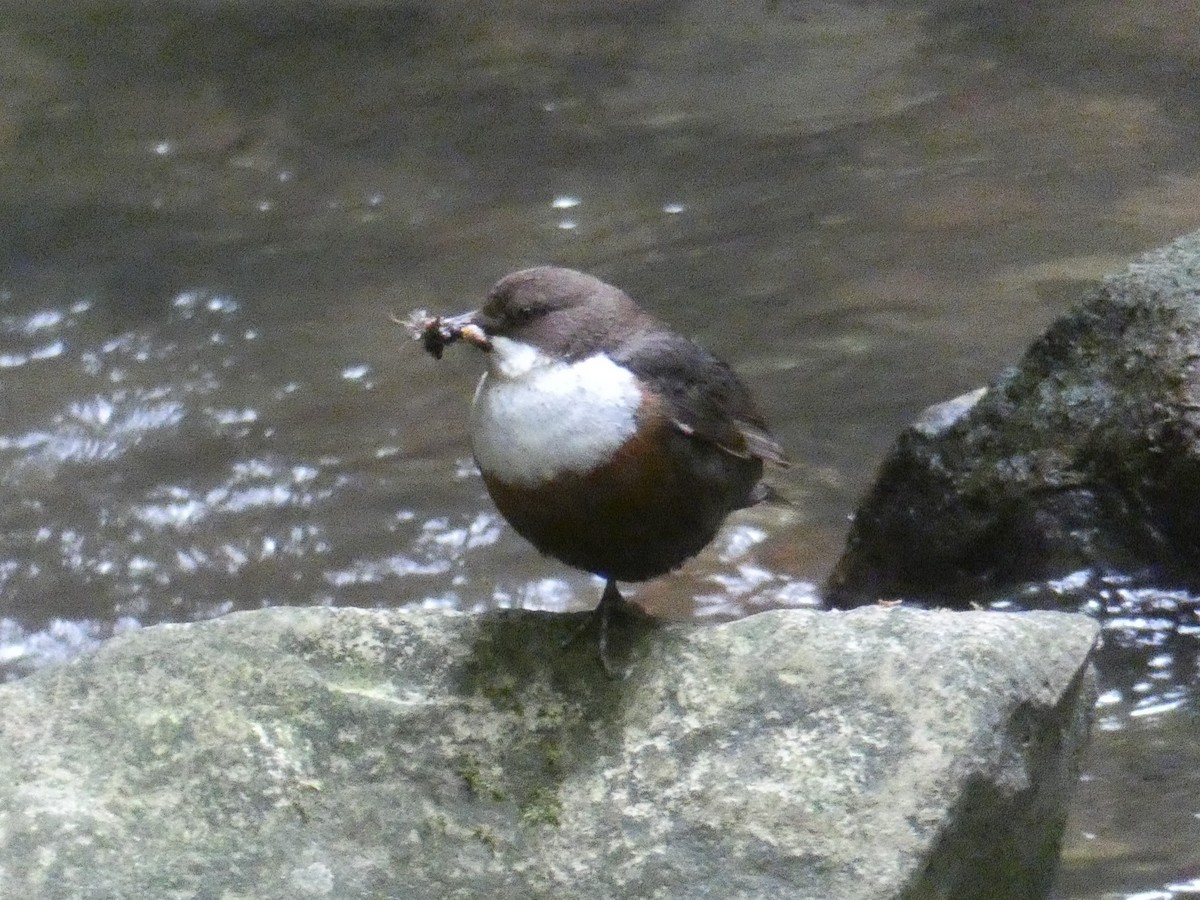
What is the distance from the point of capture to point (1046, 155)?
7.21 m

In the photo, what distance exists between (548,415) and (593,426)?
2.8 inches

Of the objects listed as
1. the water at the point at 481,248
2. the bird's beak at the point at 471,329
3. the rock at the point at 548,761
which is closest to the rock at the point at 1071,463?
the water at the point at 481,248

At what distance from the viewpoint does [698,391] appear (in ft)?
9.43

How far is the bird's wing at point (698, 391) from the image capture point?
2.76m

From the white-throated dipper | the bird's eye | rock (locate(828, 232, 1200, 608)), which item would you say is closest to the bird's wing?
the white-throated dipper

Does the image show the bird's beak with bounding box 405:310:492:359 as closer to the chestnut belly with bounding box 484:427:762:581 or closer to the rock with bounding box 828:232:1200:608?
the chestnut belly with bounding box 484:427:762:581

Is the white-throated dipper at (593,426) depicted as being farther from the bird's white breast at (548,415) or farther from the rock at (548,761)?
the rock at (548,761)

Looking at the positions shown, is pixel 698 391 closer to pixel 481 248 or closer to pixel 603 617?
pixel 603 617

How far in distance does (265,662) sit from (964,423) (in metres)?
1.97

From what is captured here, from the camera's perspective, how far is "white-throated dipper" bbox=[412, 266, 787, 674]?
103 inches

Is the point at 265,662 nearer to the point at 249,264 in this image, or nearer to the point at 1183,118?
the point at 249,264

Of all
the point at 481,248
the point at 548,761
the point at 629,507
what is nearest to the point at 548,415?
the point at 629,507

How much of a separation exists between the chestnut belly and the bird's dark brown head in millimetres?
188

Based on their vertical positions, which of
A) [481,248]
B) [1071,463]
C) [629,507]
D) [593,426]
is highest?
[593,426]
